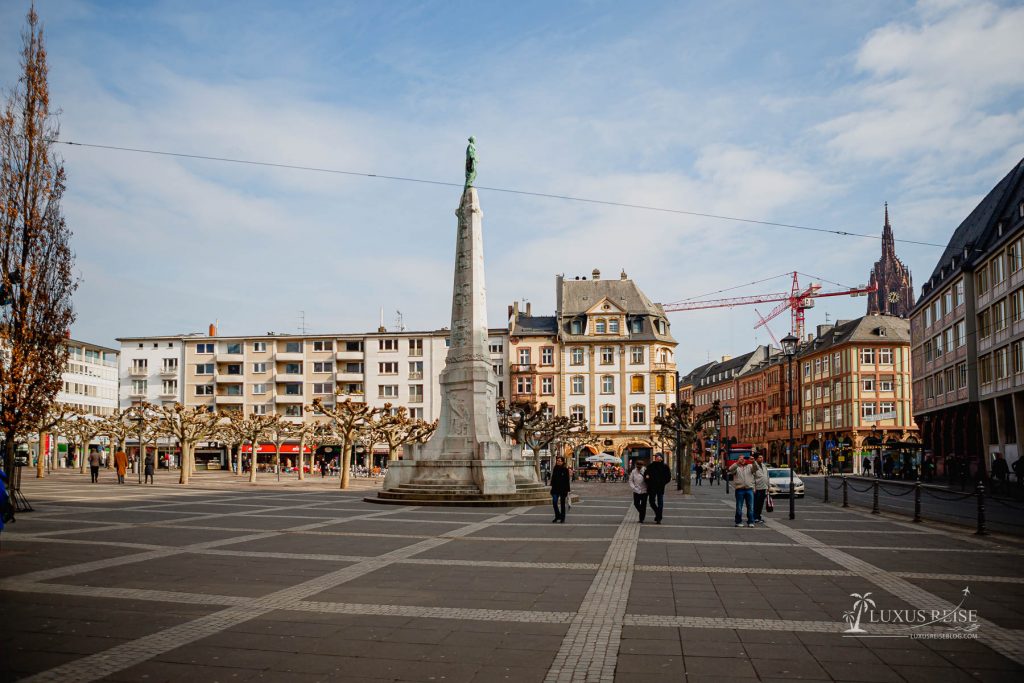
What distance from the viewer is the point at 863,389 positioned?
7838 cm

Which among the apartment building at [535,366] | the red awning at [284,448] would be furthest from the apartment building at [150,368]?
the apartment building at [535,366]

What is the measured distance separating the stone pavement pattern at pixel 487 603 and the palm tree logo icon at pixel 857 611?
0.38 ft

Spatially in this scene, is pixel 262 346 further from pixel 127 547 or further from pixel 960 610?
pixel 960 610

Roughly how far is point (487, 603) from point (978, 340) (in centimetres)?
5114

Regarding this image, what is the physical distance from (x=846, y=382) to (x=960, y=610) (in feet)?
250

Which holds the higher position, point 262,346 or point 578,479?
point 262,346

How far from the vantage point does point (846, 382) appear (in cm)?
7931

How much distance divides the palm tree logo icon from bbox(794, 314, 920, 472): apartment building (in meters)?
69.2

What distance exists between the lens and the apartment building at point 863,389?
76.8 metres

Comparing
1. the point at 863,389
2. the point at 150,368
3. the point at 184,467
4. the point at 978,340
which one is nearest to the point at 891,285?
the point at 863,389

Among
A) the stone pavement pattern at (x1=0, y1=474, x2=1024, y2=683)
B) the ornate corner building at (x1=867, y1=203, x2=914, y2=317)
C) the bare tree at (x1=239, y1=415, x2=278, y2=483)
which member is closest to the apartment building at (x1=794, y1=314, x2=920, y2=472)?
the bare tree at (x1=239, y1=415, x2=278, y2=483)

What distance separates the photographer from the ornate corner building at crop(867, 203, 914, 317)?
15738cm

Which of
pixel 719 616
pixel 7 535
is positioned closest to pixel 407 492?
pixel 7 535

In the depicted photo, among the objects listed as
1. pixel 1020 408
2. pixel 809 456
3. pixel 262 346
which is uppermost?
pixel 262 346
